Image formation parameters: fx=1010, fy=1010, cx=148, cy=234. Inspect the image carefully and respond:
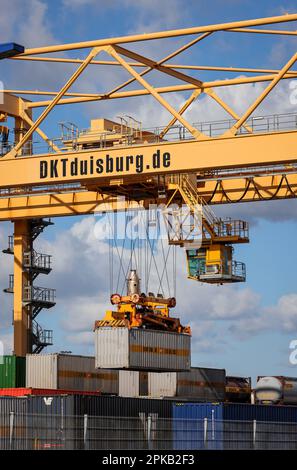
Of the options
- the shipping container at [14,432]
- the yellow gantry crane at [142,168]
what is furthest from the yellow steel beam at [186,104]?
the shipping container at [14,432]

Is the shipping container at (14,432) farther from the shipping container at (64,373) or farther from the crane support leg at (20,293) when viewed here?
the crane support leg at (20,293)

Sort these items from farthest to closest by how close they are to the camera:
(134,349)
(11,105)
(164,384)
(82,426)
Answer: (11,105), (164,384), (134,349), (82,426)

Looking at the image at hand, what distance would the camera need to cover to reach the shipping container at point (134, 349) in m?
45.0

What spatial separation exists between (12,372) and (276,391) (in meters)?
13.6

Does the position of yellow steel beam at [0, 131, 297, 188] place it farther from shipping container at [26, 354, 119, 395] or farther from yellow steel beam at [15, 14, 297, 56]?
shipping container at [26, 354, 119, 395]

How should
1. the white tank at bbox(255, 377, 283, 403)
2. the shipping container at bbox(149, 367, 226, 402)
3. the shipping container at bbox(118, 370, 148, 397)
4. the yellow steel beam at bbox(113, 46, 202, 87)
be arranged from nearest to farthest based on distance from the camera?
the yellow steel beam at bbox(113, 46, 202, 87) < the shipping container at bbox(149, 367, 226, 402) < the shipping container at bbox(118, 370, 148, 397) < the white tank at bbox(255, 377, 283, 403)

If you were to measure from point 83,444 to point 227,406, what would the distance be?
10078 millimetres

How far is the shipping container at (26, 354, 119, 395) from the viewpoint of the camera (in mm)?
49219

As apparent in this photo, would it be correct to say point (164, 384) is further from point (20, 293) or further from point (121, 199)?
point (20, 293)

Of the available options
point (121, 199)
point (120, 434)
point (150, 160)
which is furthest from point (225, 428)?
point (121, 199)

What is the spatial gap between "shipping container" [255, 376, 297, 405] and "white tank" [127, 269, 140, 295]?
9645 mm

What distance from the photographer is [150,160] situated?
38.7 m

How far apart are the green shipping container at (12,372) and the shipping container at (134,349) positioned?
6.65 meters

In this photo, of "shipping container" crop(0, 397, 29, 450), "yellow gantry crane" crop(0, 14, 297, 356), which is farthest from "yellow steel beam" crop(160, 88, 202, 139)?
"shipping container" crop(0, 397, 29, 450)
